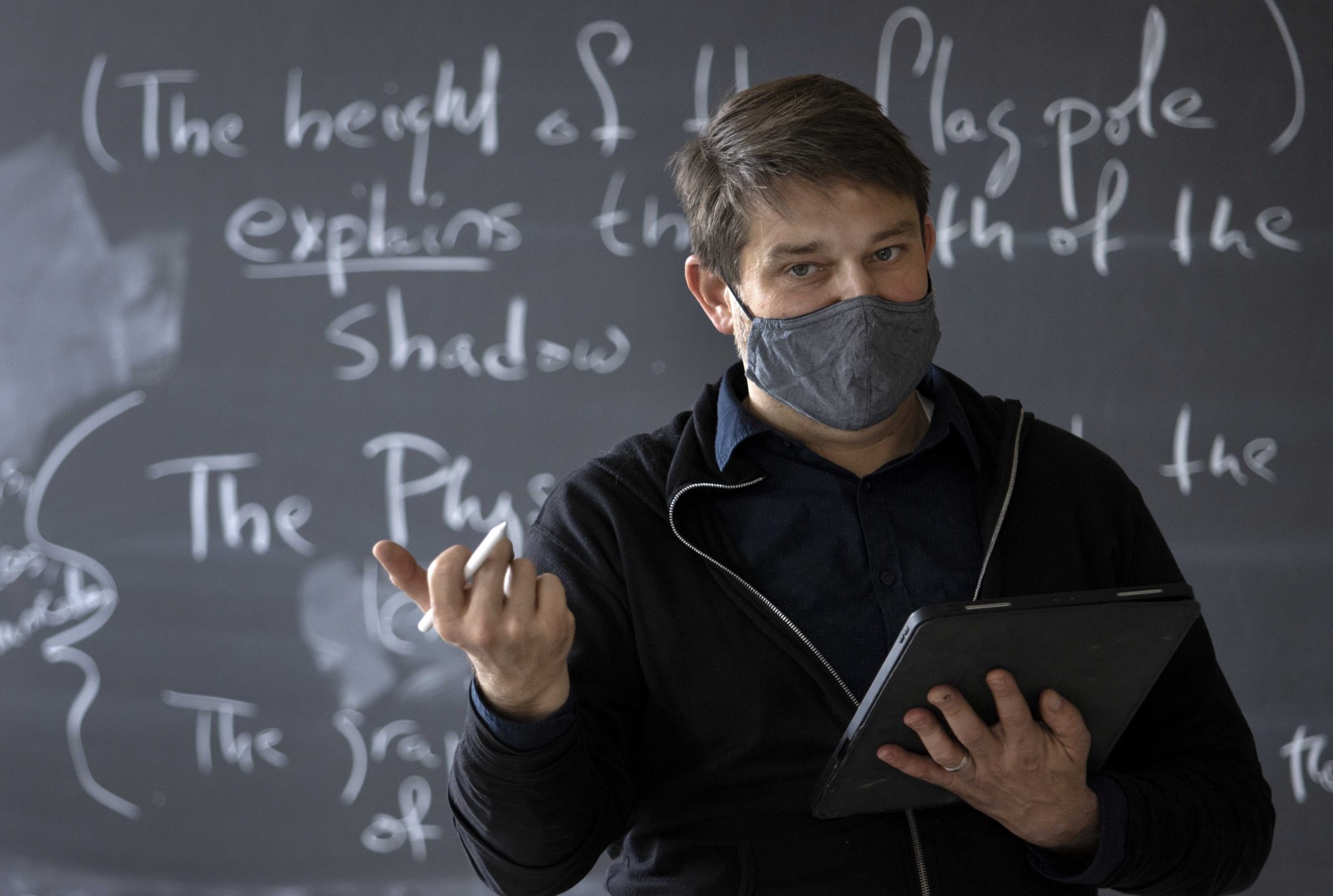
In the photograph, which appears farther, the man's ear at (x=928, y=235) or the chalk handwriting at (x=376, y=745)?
the chalk handwriting at (x=376, y=745)

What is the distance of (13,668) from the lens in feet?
6.80

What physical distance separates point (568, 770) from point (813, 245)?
21.2 inches

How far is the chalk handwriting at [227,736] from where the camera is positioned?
2.04 metres

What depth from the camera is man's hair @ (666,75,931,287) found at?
1123mm

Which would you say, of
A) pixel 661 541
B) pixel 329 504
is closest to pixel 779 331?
pixel 661 541

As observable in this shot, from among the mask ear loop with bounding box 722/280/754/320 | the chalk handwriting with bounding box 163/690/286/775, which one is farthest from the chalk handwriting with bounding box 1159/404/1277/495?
the chalk handwriting with bounding box 163/690/286/775

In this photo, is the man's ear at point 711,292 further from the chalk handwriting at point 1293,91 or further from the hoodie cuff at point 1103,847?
the chalk handwriting at point 1293,91

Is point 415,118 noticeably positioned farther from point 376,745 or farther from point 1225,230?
point 1225,230

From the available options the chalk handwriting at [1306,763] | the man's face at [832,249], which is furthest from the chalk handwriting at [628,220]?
the chalk handwriting at [1306,763]

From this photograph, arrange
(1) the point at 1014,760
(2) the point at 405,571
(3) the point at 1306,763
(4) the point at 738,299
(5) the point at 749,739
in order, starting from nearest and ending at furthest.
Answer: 1. (2) the point at 405,571
2. (1) the point at 1014,760
3. (5) the point at 749,739
4. (4) the point at 738,299
5. (3) the point at 1306,763

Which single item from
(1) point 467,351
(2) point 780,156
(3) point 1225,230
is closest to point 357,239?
(1) point 467,351

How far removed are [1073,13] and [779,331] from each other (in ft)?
3.85

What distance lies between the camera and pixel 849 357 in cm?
112

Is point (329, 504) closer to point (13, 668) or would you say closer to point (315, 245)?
→ point (315, 245)
